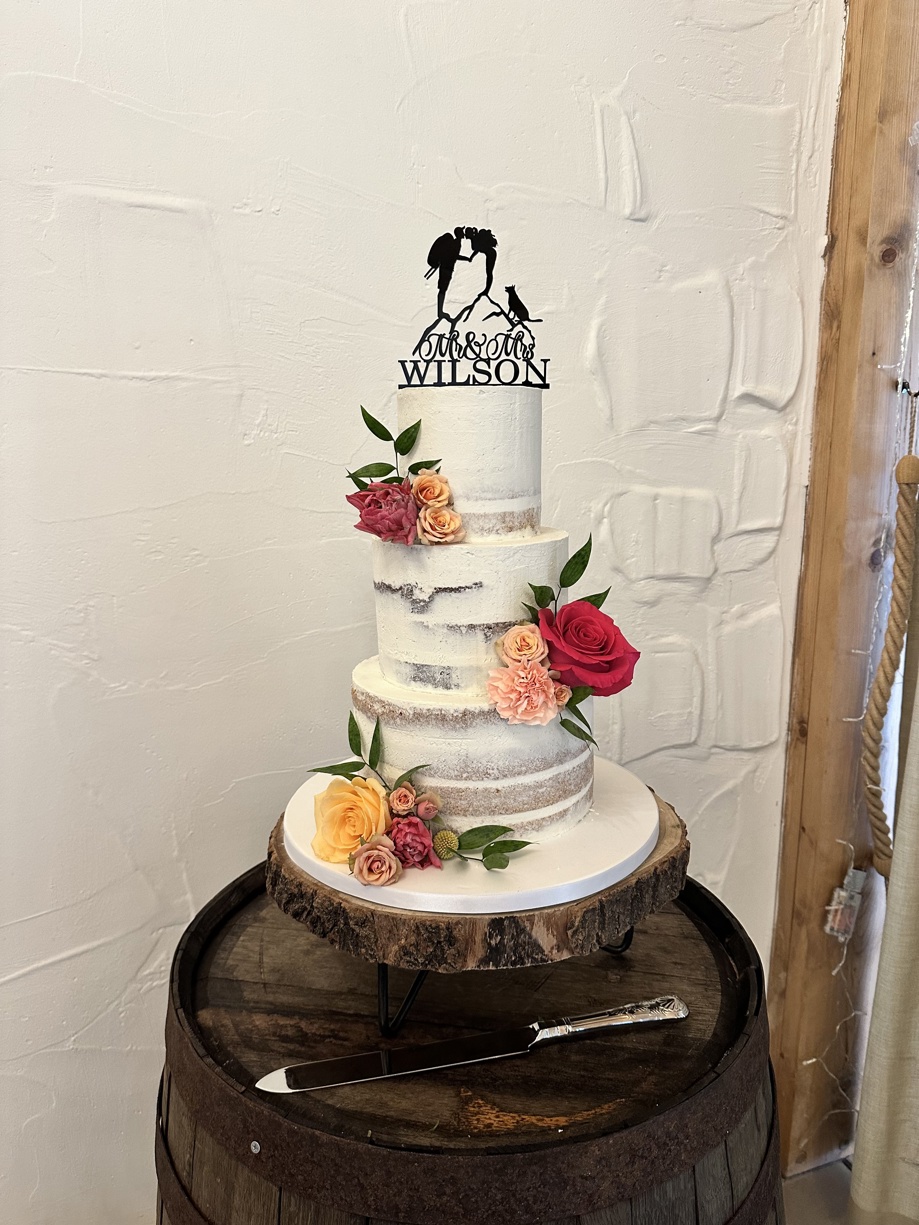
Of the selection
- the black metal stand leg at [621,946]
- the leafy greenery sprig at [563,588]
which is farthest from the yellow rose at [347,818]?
the black metal stand leg at [621,946]

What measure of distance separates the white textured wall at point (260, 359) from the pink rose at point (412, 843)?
43 centimetres

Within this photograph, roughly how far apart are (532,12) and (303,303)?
46 centimetres

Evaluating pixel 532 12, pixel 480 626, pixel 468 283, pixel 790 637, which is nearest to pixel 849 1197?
pixel 790 637

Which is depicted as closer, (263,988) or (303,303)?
(263,988)

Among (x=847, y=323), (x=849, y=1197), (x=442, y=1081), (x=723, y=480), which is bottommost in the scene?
(x=849, y=1197)

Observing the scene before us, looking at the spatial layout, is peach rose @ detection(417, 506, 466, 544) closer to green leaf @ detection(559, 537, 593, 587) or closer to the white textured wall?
green leaf @ detection(559, 537, 593, 587)

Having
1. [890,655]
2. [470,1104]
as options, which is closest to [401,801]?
[470,1104]

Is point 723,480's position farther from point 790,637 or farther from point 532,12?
point 532,12

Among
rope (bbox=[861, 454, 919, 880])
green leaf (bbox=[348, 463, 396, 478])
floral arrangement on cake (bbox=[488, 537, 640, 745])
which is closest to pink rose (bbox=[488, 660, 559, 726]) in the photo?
floral arrangement on cake (bbox=[488, 537, 640, 745])

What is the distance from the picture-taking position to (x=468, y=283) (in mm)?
1130

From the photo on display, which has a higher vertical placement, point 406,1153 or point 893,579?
point 893,579

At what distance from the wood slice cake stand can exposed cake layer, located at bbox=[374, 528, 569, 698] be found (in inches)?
7.6

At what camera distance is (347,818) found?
79cm

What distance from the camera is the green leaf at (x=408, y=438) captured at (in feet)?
2.63
